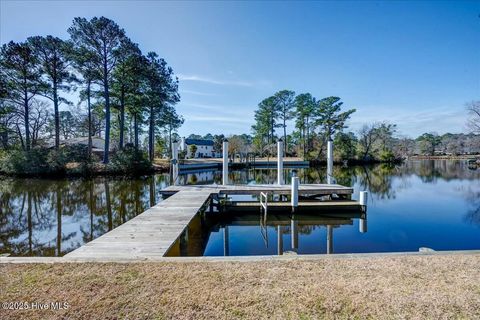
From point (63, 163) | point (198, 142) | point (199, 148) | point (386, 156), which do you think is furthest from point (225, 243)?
point (198, 142)

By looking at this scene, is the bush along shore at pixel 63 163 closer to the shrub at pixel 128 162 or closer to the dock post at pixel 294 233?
the shrub at pixel 128 162

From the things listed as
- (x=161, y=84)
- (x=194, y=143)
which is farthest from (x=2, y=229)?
(x=194, y=143)

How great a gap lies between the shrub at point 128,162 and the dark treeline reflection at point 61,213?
523 cm

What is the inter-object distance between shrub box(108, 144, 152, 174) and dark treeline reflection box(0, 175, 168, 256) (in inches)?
206

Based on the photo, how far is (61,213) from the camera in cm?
798

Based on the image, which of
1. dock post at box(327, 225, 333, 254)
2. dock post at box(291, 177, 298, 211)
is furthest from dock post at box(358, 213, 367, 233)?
dock post at box(291, 177, 298, 211)

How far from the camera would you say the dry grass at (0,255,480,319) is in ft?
6.92

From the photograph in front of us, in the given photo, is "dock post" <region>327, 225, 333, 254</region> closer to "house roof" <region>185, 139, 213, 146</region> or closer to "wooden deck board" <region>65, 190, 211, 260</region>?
"wooden deck board" <region>65, 190, 211, 260</region>

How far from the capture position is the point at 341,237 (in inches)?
237

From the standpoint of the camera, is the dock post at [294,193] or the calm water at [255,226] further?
the dock post at [294,193]

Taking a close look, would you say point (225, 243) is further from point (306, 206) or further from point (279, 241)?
point (306, 206)

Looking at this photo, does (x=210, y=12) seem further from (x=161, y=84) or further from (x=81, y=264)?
(x=161, y=84)

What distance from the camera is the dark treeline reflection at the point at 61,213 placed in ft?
18.1

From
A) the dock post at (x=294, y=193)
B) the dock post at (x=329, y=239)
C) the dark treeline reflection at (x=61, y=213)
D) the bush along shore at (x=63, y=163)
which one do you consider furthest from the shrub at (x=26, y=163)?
the dock post at (x=329, y=239)
